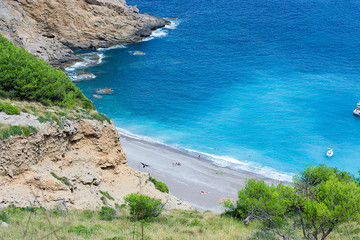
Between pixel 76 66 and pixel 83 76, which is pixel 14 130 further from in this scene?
pixel 76 66

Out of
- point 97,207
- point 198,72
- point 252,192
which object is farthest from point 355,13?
point 97,207

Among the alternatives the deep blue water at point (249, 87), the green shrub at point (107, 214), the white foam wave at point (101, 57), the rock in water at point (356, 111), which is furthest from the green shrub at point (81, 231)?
the white foam wave at point (101, 57)

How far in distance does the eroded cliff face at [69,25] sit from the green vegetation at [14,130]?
4837cm

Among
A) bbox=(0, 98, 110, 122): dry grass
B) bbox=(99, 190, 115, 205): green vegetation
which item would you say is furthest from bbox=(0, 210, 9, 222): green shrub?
bbox=(0, 98, 110, 122): dry grass

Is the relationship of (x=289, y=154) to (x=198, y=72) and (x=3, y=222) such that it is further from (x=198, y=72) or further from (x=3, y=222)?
(x=3, y=222)

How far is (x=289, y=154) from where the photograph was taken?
45.8 m

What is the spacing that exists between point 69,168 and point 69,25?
2482 inches

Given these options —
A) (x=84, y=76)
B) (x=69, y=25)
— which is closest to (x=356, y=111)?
(x=84, y=76)

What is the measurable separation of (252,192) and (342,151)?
28.2 metres

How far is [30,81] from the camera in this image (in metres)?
26.7

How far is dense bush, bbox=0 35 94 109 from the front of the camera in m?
26.0

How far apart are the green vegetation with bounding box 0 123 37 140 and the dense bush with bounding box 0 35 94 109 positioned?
5.65 meters

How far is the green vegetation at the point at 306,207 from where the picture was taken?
14.8 metres

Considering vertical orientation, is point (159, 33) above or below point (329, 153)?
above
